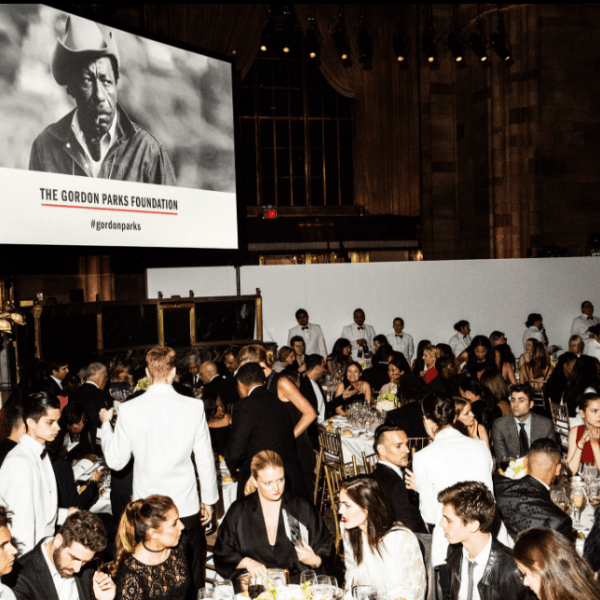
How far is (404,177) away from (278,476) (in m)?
12.9

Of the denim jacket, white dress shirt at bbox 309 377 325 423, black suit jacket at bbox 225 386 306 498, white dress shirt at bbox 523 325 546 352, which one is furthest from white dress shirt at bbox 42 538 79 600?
white dress shirt at bbox 523 325 546 352

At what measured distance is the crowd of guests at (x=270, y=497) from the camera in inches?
98.4

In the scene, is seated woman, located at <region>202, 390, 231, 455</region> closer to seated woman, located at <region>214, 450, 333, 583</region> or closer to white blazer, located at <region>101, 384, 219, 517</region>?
white blazer, located at <region>101, 384, 219, 517</region>

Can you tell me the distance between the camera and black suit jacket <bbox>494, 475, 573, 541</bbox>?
9.72 ft

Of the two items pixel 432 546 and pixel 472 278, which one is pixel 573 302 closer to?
pixel 472 278

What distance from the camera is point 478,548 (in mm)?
2467

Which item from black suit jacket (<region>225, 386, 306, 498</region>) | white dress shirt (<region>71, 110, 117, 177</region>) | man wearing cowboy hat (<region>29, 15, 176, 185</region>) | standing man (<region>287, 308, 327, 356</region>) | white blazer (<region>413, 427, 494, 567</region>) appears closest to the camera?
white blazer (<region>413, 427, 494, 567</region>)

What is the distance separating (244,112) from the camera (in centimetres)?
1498

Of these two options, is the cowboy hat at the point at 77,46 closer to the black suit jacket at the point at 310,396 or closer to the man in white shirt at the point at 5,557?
the black suit jacket at the point at 310,396

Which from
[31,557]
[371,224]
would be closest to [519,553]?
[31,557]

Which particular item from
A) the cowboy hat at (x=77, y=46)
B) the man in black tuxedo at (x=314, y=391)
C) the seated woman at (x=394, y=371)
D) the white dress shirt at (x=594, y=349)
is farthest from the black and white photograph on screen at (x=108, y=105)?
the white dress shirt at (x=594, y=349)

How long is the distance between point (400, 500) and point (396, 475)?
13 cm

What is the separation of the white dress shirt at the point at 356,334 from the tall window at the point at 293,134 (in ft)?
16.7

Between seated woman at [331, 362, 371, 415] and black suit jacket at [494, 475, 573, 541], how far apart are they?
3.23 meters
